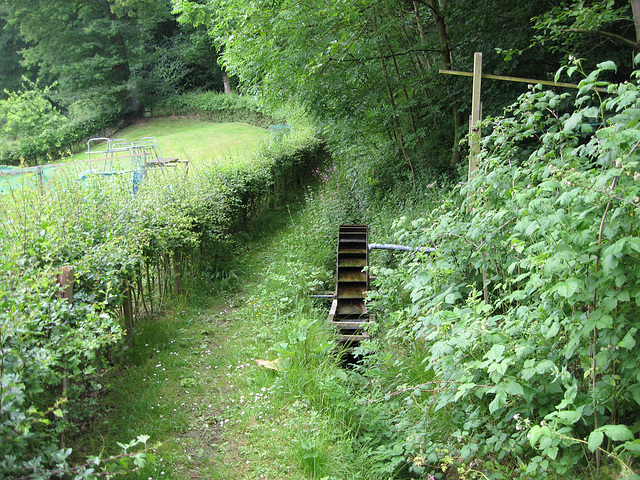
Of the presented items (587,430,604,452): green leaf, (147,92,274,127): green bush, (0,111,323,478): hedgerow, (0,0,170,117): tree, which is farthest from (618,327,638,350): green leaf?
(0,0,170,117): tree

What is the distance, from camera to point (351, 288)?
736 centimetres

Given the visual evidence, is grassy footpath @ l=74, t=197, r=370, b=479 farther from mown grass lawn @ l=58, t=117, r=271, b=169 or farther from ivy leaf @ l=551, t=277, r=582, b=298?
mown grass lawn @ l=58, t=117, r=271, b=169

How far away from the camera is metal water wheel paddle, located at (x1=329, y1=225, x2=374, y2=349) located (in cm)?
614

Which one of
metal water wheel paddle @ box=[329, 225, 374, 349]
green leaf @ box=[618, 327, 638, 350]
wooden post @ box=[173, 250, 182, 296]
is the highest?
green leaf @ box=[618, 327, 638, 350]

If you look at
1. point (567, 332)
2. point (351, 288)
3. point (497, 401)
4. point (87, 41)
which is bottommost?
point (351, 288)

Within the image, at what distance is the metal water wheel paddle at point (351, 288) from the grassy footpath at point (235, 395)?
0.38 metres

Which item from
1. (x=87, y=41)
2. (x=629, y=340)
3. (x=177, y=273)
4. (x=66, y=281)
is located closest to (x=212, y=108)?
(x=87, y=41)

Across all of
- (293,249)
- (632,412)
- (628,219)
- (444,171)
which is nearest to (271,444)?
(632,412)

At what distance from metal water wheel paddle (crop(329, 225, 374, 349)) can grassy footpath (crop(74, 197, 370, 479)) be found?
0.38 metres

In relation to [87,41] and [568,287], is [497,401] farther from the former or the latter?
[87,41]

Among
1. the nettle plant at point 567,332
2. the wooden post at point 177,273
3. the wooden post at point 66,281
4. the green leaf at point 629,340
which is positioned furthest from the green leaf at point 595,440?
the wooden post at point 177,273

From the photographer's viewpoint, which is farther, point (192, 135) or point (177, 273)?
point (192, 135)

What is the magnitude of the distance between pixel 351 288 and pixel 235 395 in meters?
3.35

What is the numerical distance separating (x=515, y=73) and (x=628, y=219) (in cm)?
702
